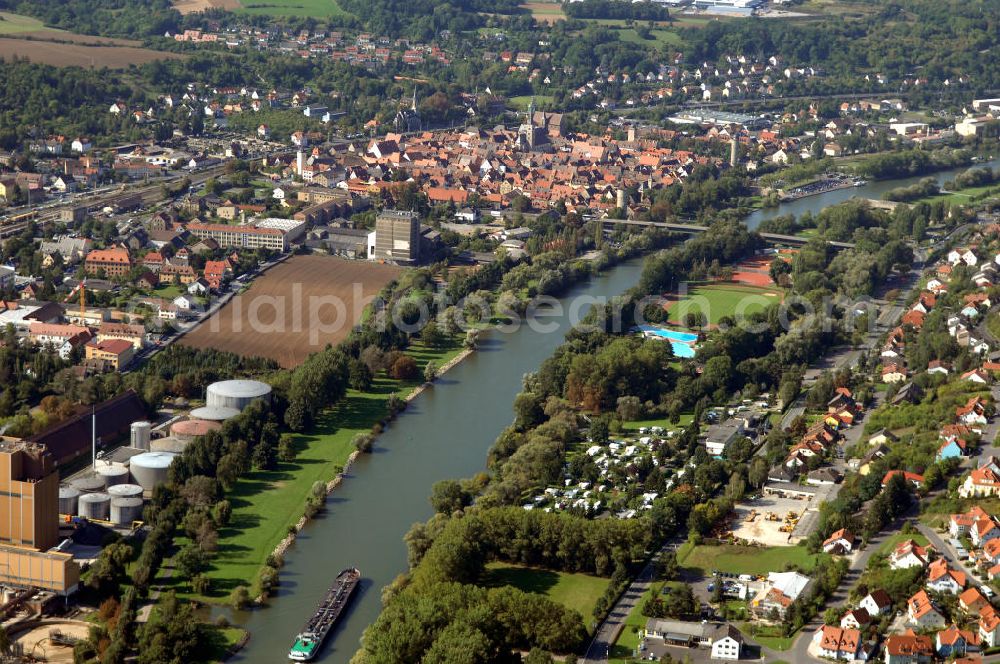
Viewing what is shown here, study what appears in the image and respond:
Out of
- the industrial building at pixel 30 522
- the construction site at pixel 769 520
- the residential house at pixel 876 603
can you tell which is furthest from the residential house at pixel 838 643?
the industrial building at pixel 30 522

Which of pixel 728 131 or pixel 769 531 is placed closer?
pixel 769 531

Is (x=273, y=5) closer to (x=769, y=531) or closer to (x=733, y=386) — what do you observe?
(x=733, y=386)

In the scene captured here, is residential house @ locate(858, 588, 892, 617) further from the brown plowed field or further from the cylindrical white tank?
the brown plowed field

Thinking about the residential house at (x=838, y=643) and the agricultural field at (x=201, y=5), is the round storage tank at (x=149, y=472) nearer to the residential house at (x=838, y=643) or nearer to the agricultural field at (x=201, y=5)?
the residential house at (x=838, y=643)

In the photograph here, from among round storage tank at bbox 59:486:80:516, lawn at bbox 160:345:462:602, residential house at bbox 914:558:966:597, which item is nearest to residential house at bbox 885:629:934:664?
residential house at bbox 914:558:966:597

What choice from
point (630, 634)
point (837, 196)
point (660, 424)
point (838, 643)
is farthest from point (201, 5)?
point (838, 643)

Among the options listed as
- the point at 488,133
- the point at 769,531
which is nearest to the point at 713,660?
the point at 769,531

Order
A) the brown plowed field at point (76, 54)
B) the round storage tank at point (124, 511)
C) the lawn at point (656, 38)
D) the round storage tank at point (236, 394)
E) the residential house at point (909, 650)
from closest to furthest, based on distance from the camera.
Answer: the residential house at point (909, 650) < the round storage tank at point (124, 511) < the round storage tank at point (236, 394) < the brown plowed field at point (76, 54) < the lawn at point (656, 38)

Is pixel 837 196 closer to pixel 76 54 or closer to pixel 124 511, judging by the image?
pixel 76 54
